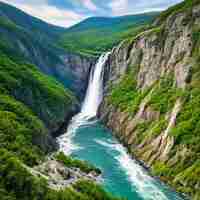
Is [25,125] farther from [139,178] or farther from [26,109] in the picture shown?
[139,178]

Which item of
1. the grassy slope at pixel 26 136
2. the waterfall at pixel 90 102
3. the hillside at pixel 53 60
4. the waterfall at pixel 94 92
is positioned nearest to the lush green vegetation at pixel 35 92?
the grassy slope at pixel 26 136

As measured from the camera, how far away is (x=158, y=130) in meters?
91.5

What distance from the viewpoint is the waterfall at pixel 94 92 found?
151625 mm

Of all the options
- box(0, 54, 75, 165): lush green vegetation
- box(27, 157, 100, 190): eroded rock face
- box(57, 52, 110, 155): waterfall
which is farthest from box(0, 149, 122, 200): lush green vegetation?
box(57, 52, 110, 155): waterfall

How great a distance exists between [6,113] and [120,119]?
3831 cm

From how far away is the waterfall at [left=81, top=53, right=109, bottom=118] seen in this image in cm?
15162

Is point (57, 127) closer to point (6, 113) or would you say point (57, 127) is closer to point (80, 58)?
point (6, 113)

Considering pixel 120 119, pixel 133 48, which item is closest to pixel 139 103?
pixel 120 119

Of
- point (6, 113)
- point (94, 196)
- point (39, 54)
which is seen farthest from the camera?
point (39, 54)

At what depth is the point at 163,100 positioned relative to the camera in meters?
99.6

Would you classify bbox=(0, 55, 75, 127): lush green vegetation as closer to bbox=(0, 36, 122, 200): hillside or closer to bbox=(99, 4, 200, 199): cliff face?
bbox=(0, 36, 122, 200): hillside

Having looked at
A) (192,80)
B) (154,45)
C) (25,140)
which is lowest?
(25,140)

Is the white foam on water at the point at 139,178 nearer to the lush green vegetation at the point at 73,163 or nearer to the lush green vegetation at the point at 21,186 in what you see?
the lush green vegetation at the point at 73,163

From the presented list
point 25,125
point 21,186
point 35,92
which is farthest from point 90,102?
point 21,186
